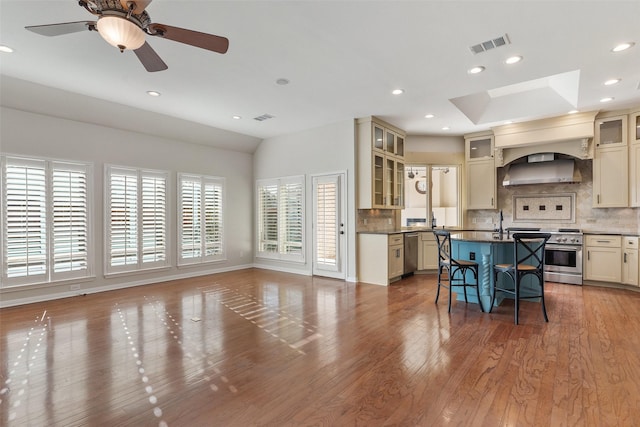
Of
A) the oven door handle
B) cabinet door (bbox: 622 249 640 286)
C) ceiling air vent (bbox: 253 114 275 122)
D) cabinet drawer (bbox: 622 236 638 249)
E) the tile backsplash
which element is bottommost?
cabinet door (bbox: 622 249 640 286)

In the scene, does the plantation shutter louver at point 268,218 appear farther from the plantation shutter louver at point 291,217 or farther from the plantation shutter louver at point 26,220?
the plantation shutter louver at point 26,220

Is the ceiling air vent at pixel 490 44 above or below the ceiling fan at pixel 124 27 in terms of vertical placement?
above

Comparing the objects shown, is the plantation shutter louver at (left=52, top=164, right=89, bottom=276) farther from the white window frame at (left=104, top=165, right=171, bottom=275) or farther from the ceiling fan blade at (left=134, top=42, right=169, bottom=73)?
the ceiling fan blade at (left=134, top=42, right=169, bottom=73)

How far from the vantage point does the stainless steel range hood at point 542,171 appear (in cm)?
593

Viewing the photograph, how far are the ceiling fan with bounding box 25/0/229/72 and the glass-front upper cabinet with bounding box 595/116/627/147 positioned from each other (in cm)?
640

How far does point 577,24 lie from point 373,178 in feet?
11.2

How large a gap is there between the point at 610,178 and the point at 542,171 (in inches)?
39.0

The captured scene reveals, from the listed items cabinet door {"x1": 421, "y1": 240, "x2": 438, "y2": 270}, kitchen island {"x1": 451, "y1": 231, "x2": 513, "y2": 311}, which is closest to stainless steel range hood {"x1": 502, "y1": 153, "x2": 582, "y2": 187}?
cabinet door {"x1": 421, "y1": 240, "x2": 438, "y2": 270}

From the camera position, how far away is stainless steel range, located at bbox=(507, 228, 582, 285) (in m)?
5.59

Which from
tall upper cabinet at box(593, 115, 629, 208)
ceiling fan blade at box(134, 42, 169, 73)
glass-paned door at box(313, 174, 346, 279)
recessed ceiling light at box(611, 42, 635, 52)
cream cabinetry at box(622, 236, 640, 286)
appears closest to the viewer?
ceiling fan blade at box(134, 42, 169, 73)

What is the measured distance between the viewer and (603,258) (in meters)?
5.42

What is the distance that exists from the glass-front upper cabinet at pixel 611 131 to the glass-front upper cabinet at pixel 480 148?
1.70 metres

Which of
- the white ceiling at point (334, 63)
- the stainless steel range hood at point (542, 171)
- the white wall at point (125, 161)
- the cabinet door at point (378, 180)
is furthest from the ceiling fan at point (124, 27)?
the stainless steel range hood at point (542, 171)

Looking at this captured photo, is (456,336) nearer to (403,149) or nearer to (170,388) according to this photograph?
(170,388)
